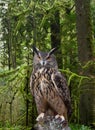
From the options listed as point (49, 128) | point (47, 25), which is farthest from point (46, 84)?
point (47, 25)

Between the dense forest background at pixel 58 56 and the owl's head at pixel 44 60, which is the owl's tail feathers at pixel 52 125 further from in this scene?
the dense forest background at pixel 58 56

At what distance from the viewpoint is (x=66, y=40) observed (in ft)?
39.3

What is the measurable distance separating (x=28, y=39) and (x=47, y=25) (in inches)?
34.7

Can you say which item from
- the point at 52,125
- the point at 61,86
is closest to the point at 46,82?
the point at 61,86

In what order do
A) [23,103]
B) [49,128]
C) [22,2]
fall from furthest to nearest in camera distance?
[22,2]
[23,103]
[49,128]

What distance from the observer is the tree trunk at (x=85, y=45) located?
9414 mm

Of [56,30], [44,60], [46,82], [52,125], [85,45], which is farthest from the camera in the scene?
[56,30]

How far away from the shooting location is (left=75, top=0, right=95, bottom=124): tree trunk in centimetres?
941

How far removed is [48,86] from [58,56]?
18.5ft

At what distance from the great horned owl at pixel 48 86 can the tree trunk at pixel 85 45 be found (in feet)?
11.4

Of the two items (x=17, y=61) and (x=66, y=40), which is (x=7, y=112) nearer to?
(x=66, y=40)

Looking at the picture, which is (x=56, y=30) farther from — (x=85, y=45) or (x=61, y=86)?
(x=61, y=86)

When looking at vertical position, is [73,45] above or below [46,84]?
above

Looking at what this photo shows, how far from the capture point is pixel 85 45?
941cm
